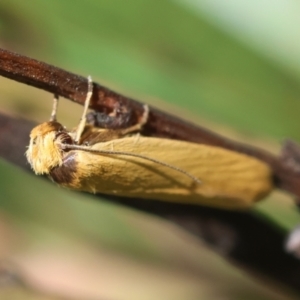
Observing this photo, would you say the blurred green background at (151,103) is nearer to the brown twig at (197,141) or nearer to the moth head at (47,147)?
the brown twig at (197,141)

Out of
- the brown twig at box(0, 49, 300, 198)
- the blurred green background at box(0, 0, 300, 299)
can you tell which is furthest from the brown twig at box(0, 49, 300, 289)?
the blurred green background at box(0, 0, 300, 299)

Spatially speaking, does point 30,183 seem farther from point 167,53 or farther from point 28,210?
point 167,53

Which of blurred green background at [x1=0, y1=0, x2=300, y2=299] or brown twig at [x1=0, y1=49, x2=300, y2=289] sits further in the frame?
blurred green background at [x1=0, y1=0, x2=300, y2=299]

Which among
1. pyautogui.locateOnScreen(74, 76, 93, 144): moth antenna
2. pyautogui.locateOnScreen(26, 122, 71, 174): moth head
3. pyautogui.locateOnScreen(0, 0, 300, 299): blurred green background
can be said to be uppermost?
pyautogui.locateOnScreen(0, 0, 300, 299): blurred green background

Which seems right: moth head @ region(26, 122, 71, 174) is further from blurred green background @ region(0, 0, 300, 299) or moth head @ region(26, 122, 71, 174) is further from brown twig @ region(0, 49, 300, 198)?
blurred green background @ region(0, 0, 300, 299)

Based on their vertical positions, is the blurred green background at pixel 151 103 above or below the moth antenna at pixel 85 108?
above

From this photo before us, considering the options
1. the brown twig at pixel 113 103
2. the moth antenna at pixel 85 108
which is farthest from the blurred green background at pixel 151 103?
the moth antenna at pixel 85 108

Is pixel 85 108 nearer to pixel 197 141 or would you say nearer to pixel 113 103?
pixel 113 103

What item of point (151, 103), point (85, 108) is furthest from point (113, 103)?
point (151, 103)
